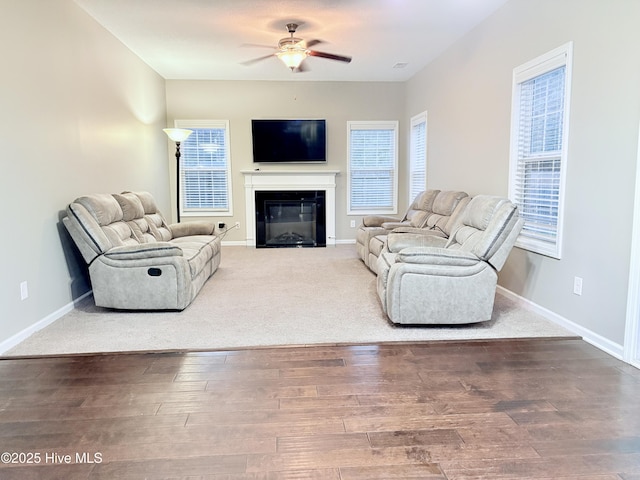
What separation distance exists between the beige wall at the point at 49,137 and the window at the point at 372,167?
12.7ft

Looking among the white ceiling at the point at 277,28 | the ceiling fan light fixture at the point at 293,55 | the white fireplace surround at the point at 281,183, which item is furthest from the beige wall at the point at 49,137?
the white fireplace surround at the point at 281,183

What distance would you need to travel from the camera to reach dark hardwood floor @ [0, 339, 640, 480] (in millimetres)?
1702

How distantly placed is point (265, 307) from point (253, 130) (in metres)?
4.28

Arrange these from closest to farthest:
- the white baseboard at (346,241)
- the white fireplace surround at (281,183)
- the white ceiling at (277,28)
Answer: the white ceiling at (277,28), the white fireplace surround at (281,183), the white baseboard at (346,241)

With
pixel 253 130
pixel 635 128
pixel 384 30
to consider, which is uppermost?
pixel 384 30

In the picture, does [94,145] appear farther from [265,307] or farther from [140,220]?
[265,307]

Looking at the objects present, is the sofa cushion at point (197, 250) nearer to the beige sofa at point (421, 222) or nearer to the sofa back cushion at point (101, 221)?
the sofa back cushion at point (101, 221)

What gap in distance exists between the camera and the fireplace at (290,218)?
735 centimetres

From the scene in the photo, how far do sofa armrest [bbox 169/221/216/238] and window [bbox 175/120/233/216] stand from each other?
196cm

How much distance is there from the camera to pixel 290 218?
293 inches

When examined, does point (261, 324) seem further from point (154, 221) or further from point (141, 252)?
point (154, 221)

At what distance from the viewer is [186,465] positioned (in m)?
1.71

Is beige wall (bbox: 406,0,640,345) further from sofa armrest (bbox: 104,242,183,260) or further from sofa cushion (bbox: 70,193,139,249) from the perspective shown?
sofa cushion (bbox: 70,193,139,249)

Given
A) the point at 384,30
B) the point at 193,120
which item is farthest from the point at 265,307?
the point at 193,120
